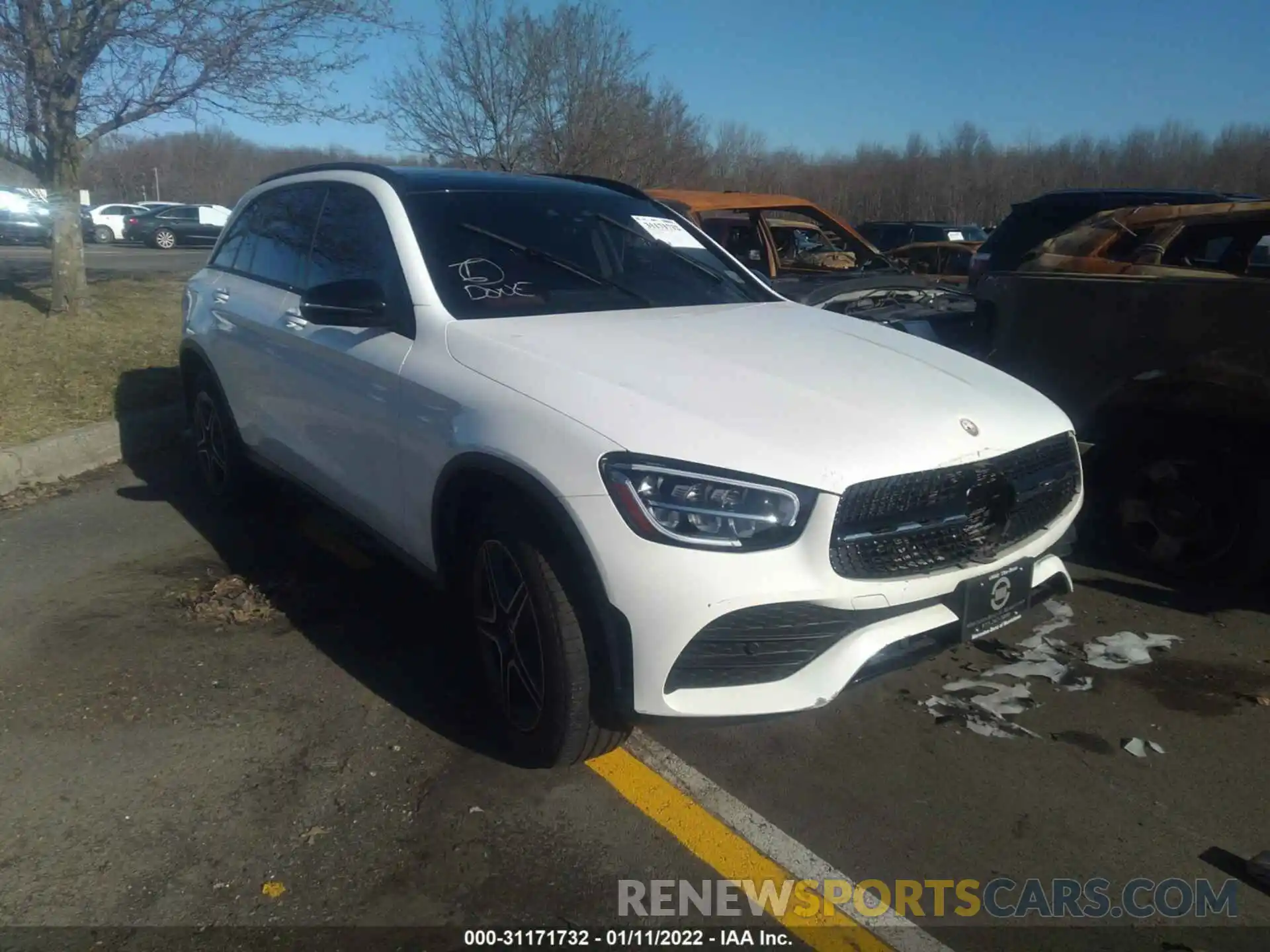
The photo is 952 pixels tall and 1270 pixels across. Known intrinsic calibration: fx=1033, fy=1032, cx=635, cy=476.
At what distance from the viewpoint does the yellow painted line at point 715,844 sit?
8.53 feet

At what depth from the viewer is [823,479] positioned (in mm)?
2707

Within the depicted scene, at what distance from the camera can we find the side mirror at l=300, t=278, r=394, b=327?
12.0 feet

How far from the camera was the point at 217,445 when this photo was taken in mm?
5812

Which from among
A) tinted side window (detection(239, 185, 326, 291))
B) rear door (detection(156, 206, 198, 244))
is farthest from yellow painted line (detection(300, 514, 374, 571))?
rear door (detection(156, 206, 198, 244))

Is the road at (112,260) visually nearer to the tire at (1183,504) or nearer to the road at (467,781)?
the road at (467,781)

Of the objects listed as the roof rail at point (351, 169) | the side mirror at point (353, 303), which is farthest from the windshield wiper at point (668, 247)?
the side mirror at point (353, 303)

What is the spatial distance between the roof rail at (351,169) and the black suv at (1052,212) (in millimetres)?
5635

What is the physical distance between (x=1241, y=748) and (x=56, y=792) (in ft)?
12.6

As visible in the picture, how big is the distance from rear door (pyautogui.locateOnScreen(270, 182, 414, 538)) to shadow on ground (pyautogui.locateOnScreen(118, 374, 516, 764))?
0.35 meters

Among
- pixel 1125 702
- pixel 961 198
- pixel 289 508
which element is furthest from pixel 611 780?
pixel 961 198

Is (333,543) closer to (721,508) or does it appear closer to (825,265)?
(721,508)

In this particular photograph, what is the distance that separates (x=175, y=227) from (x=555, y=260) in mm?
36267

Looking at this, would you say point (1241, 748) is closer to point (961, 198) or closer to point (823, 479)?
point (823, 479)

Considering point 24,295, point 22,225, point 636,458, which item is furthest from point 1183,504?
point 22,225
